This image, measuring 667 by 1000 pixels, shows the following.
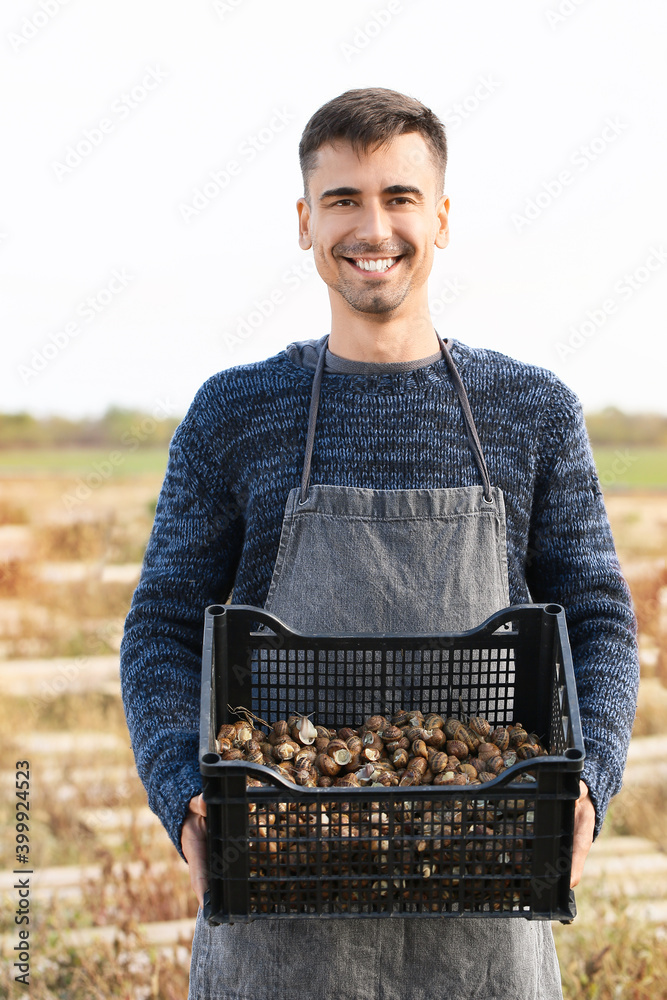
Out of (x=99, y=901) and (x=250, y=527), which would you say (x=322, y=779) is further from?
(x=99, y=901)

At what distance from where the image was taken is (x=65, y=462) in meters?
4.73

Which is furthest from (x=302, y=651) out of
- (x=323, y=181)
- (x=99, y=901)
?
(x=99, y=901)

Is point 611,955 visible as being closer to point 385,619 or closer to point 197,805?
point 385,619

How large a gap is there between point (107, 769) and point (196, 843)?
243 centimetres

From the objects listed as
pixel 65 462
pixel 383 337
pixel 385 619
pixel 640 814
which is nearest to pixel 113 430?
pixel 65 462

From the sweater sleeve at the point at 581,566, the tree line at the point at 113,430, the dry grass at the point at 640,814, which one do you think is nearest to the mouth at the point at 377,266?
the sweater sleeve at the point at 581,566

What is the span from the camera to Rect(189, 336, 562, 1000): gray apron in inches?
58.6

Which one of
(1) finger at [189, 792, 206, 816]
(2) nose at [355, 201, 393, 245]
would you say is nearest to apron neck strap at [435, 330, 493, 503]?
(2) nose at [355, 201, 393, 245]

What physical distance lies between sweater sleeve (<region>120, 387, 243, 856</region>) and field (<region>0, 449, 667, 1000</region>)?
1392 mm

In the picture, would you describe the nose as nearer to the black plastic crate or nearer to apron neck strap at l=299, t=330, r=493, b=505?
apron neck strap at l=299, t=330, r=493, b=505

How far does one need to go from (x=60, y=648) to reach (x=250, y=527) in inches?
108

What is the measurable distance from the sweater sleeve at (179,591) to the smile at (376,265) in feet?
1.27

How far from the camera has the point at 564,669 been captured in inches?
47.9

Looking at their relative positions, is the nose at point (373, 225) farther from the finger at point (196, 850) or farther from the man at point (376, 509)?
the finger at point (196, 850)
